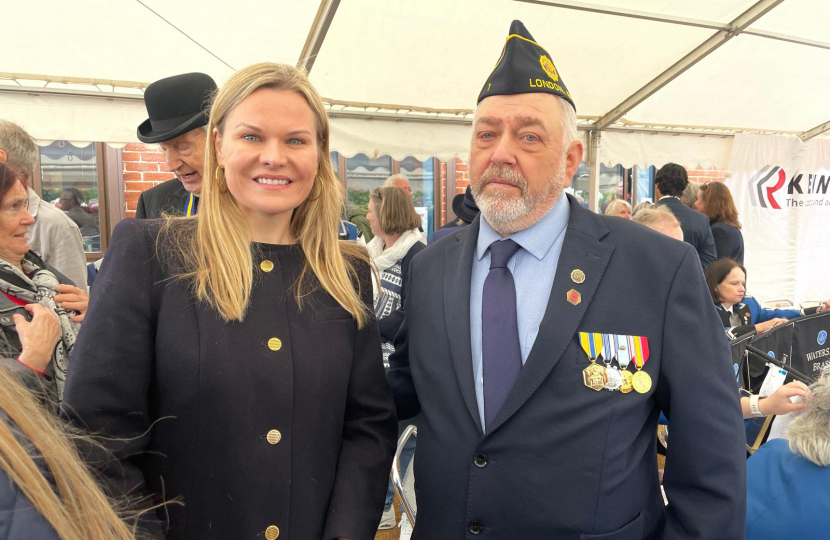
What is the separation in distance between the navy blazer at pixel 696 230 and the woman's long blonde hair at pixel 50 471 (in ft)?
15.0

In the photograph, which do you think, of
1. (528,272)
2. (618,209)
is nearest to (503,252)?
(528,272)

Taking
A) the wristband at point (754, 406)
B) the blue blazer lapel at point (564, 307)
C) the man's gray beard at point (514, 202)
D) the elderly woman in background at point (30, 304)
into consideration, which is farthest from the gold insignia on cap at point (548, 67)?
the wristband at point (754, 406)

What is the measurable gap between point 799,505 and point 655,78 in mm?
4255

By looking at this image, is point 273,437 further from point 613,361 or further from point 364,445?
point 613,361

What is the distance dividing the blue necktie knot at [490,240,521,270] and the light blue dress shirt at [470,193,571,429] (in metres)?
0.01

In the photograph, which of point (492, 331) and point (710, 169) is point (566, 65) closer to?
point (492, 331)

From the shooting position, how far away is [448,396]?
1.41 m

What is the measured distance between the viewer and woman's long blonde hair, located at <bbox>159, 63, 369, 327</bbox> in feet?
4.38

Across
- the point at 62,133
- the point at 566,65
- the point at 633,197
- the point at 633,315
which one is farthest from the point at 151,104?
the point at 633,197

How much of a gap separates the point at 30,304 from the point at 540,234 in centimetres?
168

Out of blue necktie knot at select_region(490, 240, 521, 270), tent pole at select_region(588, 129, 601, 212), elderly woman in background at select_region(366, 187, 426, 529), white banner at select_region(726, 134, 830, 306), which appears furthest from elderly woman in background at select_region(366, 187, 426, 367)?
white banner at select_region(726, 134, 830, 306)

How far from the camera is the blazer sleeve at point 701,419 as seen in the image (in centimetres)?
128

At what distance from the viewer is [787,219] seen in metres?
7.37

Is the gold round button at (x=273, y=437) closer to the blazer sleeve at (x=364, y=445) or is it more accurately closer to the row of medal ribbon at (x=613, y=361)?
the blazer sleeve at (x=364, y=445)
